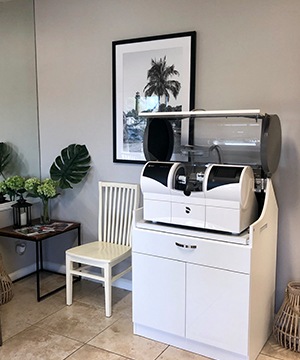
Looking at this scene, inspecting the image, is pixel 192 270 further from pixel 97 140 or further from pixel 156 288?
pixel 97 140

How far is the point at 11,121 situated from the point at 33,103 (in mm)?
279

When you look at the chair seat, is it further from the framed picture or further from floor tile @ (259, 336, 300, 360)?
floor tile @ (259, 336, 300, 360)

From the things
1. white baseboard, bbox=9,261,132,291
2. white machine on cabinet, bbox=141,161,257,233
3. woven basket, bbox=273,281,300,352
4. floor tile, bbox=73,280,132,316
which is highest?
white machine on cabinet, bbox=141,161,257,233

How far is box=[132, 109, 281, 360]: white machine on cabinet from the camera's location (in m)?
2.28

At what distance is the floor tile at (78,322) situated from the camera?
2742mm

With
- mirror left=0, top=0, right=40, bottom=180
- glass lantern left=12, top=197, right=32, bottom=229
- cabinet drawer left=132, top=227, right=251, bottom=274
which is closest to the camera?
cabinet drawer left=132, top=227, right=251, bottom=274

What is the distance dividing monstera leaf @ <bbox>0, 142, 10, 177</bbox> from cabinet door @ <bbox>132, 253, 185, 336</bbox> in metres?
1.86

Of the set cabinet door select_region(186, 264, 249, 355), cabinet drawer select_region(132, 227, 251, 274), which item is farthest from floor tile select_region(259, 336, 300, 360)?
cabinet drawer select_region(132, 227, 251, 274)

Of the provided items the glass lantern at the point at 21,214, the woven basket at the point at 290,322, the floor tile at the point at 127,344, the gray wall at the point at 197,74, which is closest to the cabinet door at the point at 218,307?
the floor tile at the point at 127,344

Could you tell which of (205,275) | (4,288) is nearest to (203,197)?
(205,275)

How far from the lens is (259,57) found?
106 inches

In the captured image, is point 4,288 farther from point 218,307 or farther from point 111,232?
point 218,307

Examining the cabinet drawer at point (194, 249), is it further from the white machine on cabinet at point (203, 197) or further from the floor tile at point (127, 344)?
the floor tile at point (127, 344)

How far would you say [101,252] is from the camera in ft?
10.2
